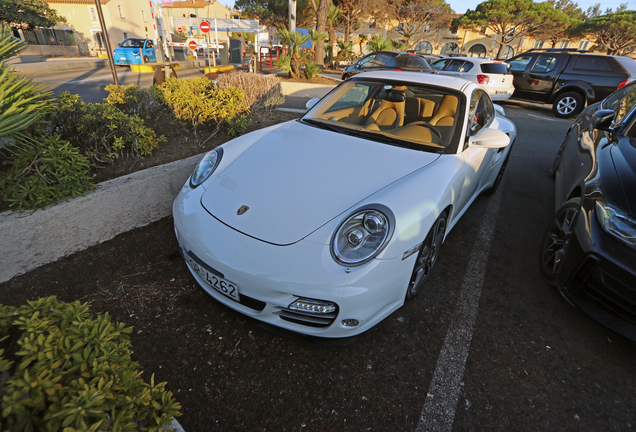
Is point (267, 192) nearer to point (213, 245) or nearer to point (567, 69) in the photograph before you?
point (213, 245)

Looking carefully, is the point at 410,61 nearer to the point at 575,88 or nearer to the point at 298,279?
the point at 575,88

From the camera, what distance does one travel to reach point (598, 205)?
7.14ft

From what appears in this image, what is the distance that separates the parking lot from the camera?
175 centimetres

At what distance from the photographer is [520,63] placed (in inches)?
429

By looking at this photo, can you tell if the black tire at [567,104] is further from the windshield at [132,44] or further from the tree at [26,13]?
the tree at [26,13]

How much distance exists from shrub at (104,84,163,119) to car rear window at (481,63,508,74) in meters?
9.76

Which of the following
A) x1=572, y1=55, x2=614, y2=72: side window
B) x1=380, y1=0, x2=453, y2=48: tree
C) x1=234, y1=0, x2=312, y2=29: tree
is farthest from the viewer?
x1=234, y1=0, x2=312, y2=29: tree

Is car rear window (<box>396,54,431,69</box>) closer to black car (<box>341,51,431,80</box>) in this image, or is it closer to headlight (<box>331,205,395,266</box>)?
black car (<box>341,51,431,80</box>)

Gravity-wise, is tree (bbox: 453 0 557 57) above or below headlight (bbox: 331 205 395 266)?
above

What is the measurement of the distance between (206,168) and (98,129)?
1537mm

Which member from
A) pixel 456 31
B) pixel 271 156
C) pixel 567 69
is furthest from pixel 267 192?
pixel 456 31

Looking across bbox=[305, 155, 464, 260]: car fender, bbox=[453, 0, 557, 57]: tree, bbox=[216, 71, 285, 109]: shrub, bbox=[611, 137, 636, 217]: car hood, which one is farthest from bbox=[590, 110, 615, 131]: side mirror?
bbox=[453, 0, 557, 57]: tree

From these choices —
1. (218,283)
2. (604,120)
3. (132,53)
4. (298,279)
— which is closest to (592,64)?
(604,120)

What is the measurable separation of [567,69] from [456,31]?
146ft
